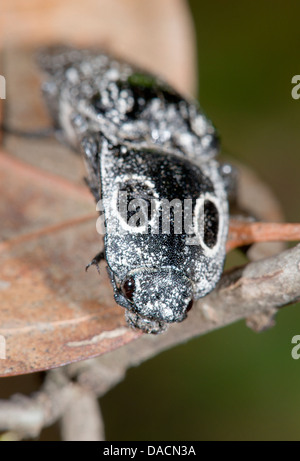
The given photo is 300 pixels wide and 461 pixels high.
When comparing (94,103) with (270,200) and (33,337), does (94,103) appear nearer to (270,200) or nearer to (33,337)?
(270,200)

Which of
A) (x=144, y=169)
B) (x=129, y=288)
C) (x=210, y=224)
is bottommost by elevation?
(x=129, y=288)

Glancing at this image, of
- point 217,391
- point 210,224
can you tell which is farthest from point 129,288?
point 217,391

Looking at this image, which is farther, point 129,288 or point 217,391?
point 217,391

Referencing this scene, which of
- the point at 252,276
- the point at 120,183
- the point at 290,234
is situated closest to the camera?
the point at 252,276

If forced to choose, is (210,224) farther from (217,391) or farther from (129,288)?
(217,391)

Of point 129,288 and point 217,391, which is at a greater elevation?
point 129,288

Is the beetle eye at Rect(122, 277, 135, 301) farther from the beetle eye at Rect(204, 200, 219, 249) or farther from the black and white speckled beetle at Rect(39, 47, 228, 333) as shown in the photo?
the beetle eye at Rect(204, 200, 219, 249)

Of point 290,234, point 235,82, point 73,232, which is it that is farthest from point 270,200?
point 235,82

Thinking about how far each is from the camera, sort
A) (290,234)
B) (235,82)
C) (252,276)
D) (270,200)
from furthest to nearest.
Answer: (235,82) < (270,200) < (290,234) < (252,276)
